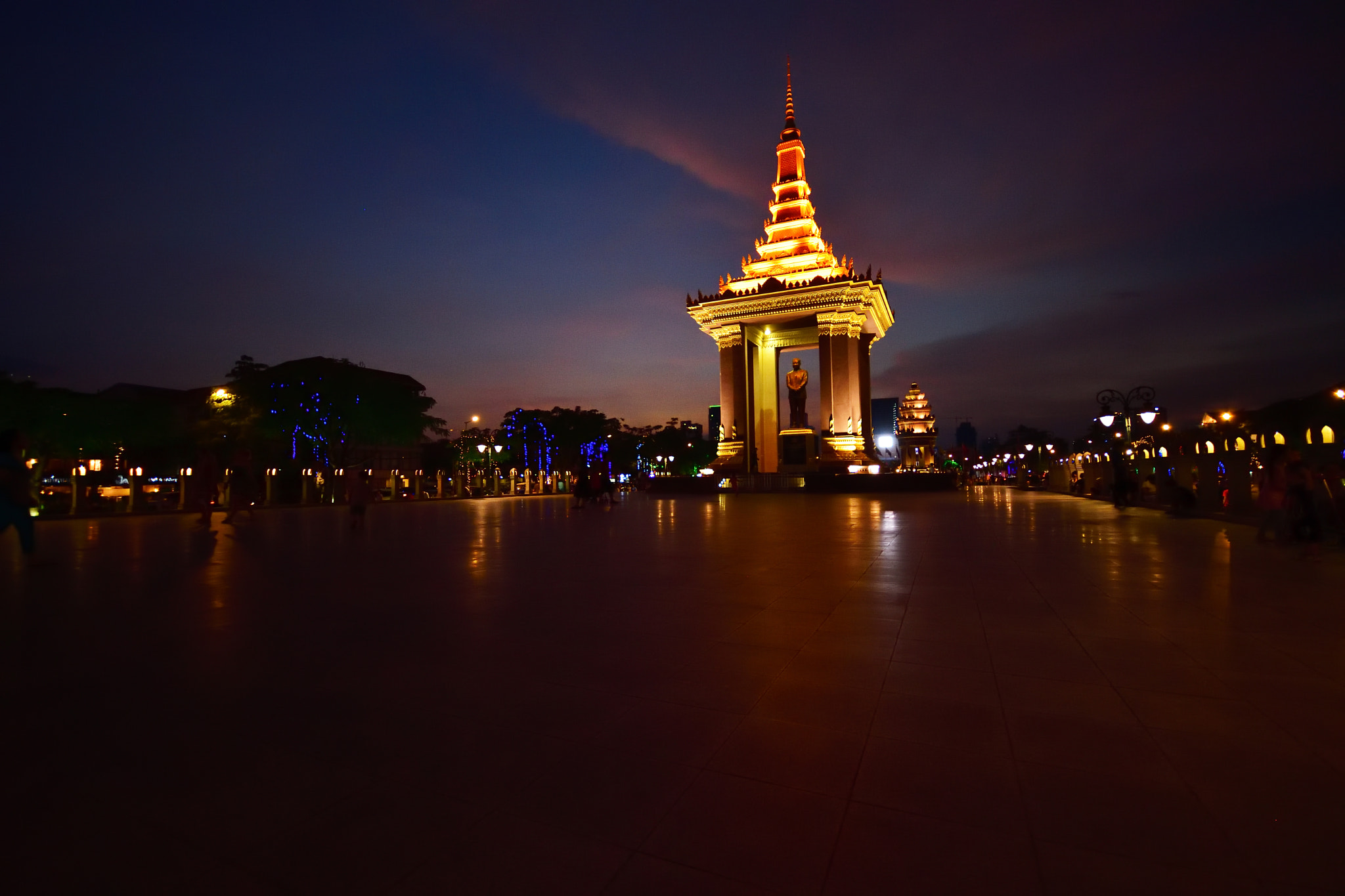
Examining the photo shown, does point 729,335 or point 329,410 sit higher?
point 729,335

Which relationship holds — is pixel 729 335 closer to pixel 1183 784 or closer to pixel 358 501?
pixel 358 501

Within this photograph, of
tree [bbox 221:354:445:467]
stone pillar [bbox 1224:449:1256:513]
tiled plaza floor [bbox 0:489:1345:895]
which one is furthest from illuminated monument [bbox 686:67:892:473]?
tiled plaza floor [bbox 0:489:1345:895]

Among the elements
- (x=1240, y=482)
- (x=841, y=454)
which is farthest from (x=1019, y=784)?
(x=841, y=454)

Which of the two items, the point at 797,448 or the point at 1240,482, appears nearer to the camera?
the point at 1240,482

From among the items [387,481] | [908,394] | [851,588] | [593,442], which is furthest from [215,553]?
[908,394]

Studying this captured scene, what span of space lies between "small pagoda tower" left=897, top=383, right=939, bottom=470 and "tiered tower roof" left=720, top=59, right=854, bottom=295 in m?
65.4

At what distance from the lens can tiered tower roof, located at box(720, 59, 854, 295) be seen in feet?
165

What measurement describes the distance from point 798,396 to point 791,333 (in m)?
5.10

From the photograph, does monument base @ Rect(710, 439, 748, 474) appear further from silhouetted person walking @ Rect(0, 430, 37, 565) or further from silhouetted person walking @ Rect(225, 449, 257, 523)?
silhouetted person walking @ Rect(0, 430, 37, 565)

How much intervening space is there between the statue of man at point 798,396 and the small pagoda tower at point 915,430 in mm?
61803

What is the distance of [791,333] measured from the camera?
5441cm

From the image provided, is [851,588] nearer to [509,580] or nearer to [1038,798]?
[509,580]

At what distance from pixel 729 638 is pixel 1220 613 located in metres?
4.22

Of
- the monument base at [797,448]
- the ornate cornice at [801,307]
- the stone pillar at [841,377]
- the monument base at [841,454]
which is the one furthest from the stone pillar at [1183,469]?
the monument base at [797,448]
